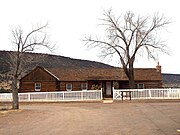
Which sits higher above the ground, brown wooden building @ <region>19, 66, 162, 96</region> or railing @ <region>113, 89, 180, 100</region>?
brown wooden building @ <region>19, 66, 162, 96</region>

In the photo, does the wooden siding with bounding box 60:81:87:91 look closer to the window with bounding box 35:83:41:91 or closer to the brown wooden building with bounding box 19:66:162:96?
the brown wooden building with bounding box 19:66:162:96

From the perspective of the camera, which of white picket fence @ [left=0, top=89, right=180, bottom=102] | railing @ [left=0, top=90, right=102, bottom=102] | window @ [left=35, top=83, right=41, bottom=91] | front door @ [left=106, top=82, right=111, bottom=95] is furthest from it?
window @ [left=35, top=83, right=41, bottom=91]

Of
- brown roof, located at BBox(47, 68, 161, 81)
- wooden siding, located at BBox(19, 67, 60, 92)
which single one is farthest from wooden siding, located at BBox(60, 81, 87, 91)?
wooden siding, located at BBox(19, 67, 60, 92)

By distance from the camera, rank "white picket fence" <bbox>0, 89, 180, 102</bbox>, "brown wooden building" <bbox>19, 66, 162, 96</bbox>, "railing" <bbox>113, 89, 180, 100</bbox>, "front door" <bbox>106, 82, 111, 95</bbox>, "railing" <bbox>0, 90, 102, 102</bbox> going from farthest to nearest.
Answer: "brown wooden building" <bbox>19, 66, 162, 96</bbox> < "front door" <bbox>106, 82, 111, 95</bbox> < "railing" <bbox>0, 90, 102, 102</bbox> < "white picket fence" <bbox>0, 89, 180, 102</bbox> < "railing" <bbox>113, 89, 180, 100</bbox>

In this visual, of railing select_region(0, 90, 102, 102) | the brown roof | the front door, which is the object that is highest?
the brown roof

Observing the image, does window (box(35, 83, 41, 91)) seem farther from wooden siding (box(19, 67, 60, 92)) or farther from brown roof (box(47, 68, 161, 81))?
brown roof (box(47, 68, 161, 81))

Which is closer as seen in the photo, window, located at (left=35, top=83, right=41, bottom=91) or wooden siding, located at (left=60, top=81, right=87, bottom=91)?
wooden siding, located at (left=60, top=81, right=87, bottom=91)

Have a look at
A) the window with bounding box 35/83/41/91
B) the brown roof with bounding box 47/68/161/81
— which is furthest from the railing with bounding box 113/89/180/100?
the window with bounding box 35/83/41/91

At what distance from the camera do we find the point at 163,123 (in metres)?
14.3

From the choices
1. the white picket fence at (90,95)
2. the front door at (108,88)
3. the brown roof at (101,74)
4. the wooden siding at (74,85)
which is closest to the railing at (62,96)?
the white picket fence at (90,95)

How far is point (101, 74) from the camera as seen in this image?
44.5 m

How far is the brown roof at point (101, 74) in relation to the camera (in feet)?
141

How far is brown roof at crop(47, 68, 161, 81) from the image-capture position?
141ft

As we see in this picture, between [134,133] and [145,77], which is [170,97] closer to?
[145,77]
